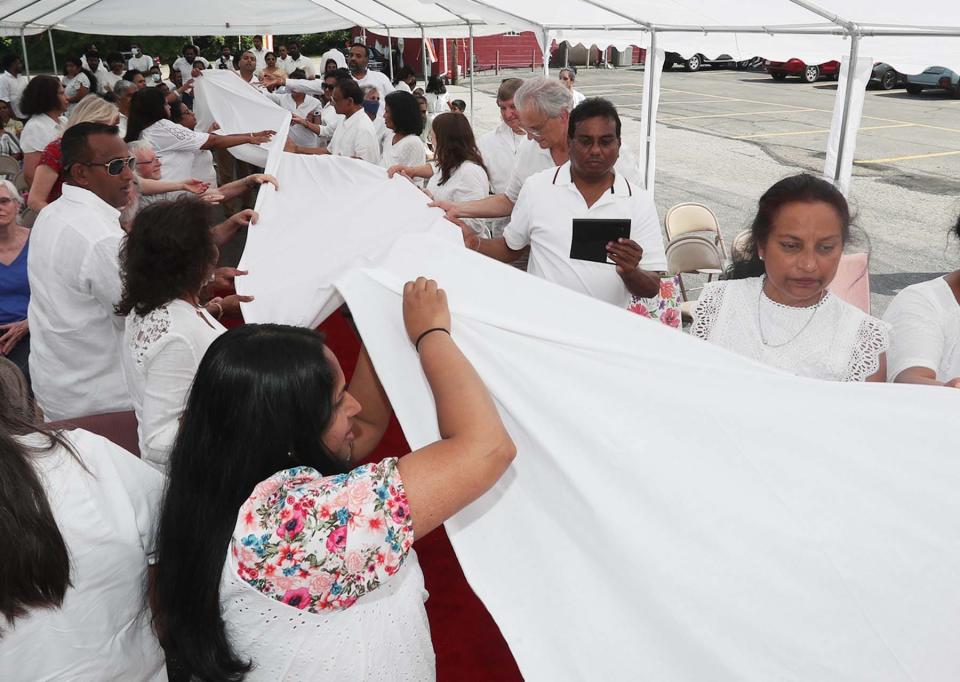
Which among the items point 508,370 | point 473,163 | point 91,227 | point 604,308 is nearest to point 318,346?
point 508,370

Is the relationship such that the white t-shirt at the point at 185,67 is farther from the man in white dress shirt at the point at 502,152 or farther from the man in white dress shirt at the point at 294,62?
the man in white dress shirt at the point at 502,152

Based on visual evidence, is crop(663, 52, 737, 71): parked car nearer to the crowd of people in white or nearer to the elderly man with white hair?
the elderly man with white hair

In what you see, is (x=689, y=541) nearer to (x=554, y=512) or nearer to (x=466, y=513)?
(x=554, y=512)

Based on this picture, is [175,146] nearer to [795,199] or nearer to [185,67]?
[795,199]

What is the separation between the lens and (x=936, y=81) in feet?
59.9

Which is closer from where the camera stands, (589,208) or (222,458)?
(222,458)

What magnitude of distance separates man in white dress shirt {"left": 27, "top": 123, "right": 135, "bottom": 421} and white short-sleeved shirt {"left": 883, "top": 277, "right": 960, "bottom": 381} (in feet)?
8.07

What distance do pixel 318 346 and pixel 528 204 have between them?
6.20 feet

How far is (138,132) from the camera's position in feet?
20.1

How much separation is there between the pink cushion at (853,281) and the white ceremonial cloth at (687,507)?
1.80m

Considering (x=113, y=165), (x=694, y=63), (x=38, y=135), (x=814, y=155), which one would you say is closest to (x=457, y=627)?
(x=113, y=165)

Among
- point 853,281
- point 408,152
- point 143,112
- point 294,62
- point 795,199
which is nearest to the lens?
point 795,199

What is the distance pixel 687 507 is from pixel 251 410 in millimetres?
805

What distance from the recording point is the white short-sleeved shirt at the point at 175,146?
610 cm
